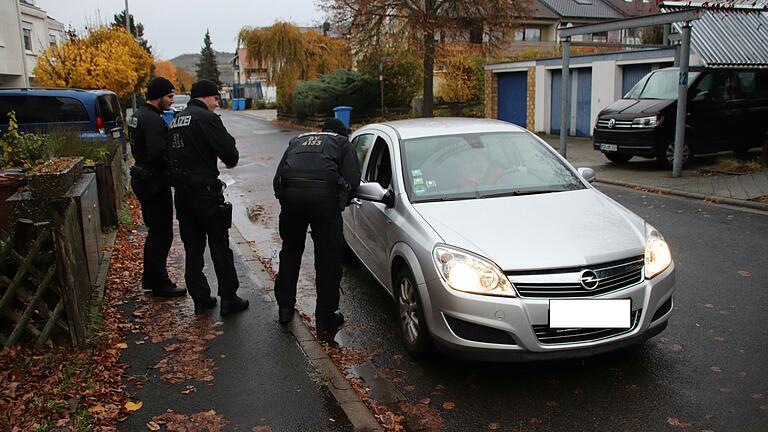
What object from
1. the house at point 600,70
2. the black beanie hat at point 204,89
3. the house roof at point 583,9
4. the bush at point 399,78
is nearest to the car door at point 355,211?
the black beanie hat at point 204,89

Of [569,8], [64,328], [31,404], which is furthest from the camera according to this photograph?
[569,8]

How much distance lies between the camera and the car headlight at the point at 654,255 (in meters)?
4.22

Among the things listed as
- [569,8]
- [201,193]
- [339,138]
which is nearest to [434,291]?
[339,138]

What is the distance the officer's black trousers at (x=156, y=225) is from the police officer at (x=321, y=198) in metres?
1.34

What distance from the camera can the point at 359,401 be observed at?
401 cm

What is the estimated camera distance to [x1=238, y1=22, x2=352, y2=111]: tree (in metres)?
38.1

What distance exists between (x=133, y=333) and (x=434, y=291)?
8.05 feet

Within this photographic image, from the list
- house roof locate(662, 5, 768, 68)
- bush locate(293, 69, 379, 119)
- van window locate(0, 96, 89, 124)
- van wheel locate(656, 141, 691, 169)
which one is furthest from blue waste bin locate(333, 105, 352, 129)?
van wheel locate(656, 141, 691, 169)

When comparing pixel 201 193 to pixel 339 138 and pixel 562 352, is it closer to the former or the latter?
pixel 339 138

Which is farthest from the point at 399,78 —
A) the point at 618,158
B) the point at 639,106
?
the point at 639,106

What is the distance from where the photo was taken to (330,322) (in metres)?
5.19

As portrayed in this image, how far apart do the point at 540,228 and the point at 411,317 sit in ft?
3.49

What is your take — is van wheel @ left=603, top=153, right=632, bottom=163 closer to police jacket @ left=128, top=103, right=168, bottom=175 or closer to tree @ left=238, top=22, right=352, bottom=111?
police jacket @ left=128, top=103, right=168, bottom=175

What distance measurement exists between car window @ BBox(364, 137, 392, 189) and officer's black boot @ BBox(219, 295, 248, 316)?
1.56 meters
